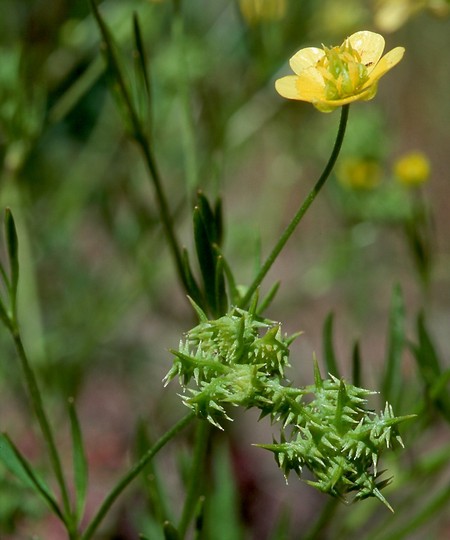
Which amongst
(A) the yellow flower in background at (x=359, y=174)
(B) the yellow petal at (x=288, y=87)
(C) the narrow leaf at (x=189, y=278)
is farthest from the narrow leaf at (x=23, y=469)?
(A) the yellow flower in background at (x=359, y=174)

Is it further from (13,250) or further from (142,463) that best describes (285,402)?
(13,250)

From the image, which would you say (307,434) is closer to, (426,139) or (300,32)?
(300,32)

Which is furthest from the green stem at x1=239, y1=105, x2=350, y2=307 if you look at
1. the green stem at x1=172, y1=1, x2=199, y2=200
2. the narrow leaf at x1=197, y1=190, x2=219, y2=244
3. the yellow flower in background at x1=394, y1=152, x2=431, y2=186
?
the yellow flower in background at x1=394, y1=152, x2=431, y2=186

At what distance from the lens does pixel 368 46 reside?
→ 0.97m

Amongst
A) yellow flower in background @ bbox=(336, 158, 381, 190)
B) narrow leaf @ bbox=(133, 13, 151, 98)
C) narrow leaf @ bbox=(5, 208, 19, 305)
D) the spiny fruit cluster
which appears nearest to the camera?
the spiny fruit cluster

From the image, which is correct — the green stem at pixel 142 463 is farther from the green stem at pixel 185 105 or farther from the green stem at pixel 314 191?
the green stem at pixel 185 105

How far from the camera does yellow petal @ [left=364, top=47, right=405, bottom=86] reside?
868mm

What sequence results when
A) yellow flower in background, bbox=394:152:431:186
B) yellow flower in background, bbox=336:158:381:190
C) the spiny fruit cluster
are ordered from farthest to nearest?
yellow flower in background, bbox=336:158:381:190 < yellow flower in background, bbox=394:152:431:186 < the spiny fruit cluster

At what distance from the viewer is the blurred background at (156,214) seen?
1727 millimetres

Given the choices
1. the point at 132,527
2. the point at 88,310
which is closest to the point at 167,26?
the point at 88,310

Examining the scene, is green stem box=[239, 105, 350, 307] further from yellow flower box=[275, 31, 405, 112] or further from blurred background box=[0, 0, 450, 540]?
blurred background box=[0, 0, 450, 540]

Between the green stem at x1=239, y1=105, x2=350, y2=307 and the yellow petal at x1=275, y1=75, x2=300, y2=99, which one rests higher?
the yellow petal at x1=275, y1=75, x2=300, y2=99

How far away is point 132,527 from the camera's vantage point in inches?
87.4

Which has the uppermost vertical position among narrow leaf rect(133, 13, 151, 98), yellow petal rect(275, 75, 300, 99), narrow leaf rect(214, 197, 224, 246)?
narrow leaf rect(133, 13, 151, 98)
